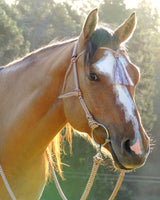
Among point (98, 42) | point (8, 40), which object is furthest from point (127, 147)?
point (8, 40)

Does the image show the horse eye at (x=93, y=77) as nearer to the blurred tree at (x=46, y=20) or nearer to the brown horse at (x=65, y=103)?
the brown horse at (x=65, y=103)

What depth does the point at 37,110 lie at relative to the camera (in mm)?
2646

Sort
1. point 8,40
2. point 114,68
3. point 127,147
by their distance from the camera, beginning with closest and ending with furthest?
point 127,147 < point 114,68 < point 8,40

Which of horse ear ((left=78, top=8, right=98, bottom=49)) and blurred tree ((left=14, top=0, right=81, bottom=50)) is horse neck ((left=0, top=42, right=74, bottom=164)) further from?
blurred tree ((left=14, top=0, right=81, bottom=50))

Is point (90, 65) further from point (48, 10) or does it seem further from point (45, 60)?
point (48, 10)

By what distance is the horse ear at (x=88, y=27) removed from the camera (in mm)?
2403

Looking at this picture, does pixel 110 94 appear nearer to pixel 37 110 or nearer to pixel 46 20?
pixel 37 110

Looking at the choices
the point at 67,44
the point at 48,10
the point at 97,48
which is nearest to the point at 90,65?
the point at 97,48

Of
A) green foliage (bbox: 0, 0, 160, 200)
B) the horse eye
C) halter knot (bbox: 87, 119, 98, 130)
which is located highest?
the horse eye

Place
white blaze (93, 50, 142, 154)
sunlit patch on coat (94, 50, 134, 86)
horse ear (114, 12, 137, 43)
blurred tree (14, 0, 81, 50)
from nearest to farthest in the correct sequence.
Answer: white blaze (93, 50, 142, 154)
sunlit patch on coat (94, 50, 134, 86)
horse ear (114, 12, 137, 43)
blurred tree (14, 0, 81, 50)

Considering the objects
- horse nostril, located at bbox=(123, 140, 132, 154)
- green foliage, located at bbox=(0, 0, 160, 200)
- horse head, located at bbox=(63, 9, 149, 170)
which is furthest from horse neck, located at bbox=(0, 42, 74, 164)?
green foliage, located at bbox=(0, 0, 160, 200)

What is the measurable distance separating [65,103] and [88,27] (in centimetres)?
62

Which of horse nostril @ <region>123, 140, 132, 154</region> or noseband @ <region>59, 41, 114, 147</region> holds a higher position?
noseband @ <region>59, 41, 114, 147</region>

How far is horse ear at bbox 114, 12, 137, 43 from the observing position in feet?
8.46
